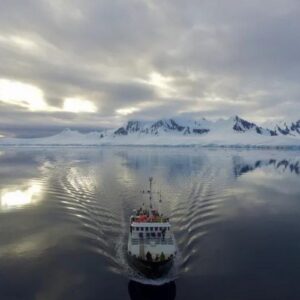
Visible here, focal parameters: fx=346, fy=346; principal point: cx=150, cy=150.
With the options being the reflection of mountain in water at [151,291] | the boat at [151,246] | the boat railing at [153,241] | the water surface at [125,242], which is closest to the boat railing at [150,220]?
the boat at [151,246]

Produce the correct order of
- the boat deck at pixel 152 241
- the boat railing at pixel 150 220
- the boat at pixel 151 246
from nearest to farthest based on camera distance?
1. the boat at pixel 151 246
2. the boat deck at pixel 152 241
3. the boat railing at pixel 150 220

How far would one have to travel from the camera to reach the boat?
4019 cm

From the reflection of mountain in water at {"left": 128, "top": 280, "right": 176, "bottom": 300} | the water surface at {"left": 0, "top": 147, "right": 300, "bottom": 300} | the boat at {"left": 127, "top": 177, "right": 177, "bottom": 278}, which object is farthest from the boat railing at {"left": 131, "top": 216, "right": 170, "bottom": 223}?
the reflection of mountain in water at {"left": 128, "top": 280, "right": 176, "bottom": 300}

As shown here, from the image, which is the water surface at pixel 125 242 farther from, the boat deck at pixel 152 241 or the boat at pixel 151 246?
the boat deck at pixel 152 241

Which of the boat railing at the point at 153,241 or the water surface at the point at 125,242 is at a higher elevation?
the boat railing at the point at 153,241

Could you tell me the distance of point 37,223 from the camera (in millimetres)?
60875

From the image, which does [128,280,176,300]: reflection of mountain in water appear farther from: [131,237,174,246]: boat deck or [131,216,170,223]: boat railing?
[131,216,170,223]: boat railing

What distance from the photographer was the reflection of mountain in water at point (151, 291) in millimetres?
36312

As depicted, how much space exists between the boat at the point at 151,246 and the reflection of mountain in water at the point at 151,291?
1.73 m

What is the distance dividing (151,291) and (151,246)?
7.22 m

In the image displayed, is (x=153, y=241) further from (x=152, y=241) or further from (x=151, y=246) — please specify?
(x=151, y=246)

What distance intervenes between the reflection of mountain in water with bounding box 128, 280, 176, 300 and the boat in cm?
173

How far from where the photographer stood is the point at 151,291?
37.2 metres

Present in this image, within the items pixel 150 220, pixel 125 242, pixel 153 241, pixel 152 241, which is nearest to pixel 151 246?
pixel 152 241
